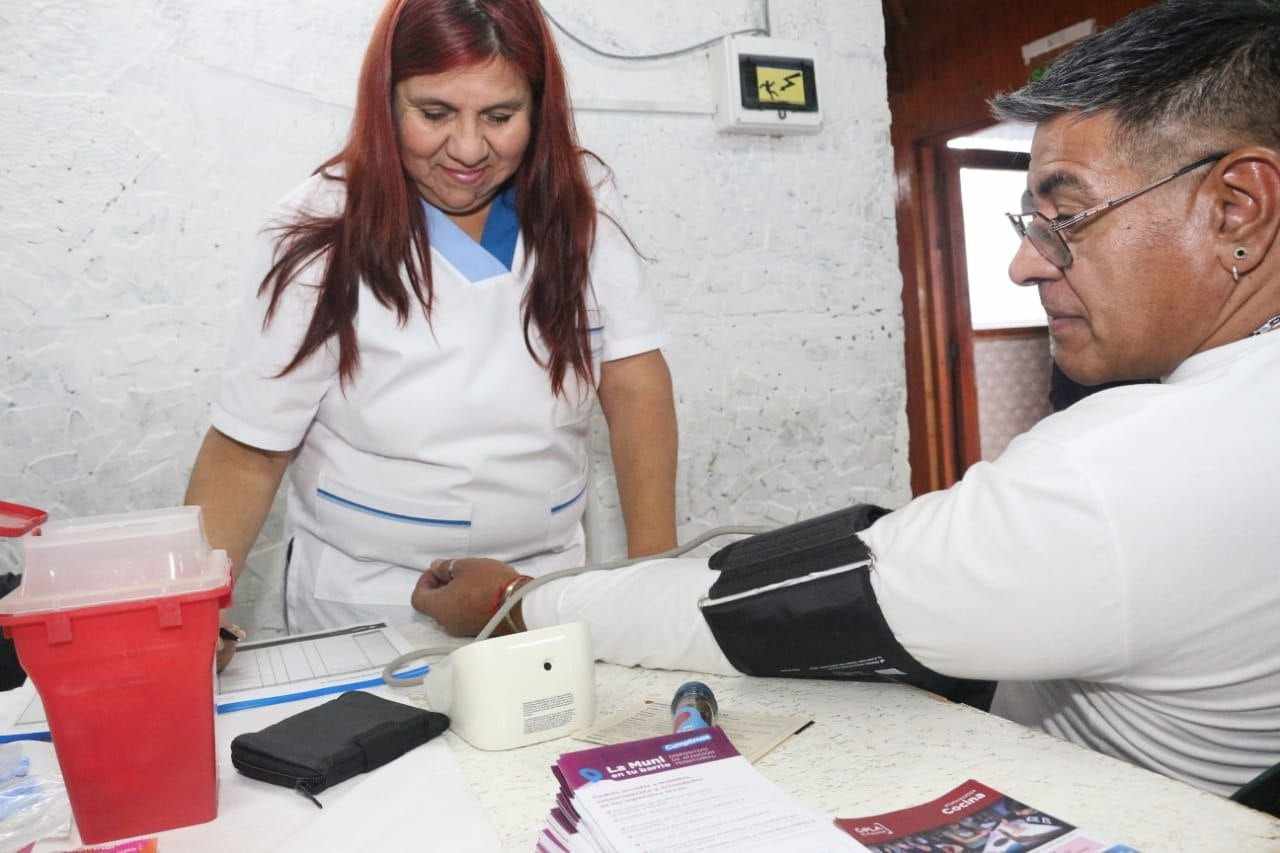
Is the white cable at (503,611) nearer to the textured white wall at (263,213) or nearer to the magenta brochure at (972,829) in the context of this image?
the magenta brochure at (972,829)

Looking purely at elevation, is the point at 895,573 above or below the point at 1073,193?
below

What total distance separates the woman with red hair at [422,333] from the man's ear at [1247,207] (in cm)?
79

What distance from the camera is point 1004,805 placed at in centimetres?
59

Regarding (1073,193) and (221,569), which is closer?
(221,569)

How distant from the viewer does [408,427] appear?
1.24 metres

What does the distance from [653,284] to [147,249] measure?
0.86m

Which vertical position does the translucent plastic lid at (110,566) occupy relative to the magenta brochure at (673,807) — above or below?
above

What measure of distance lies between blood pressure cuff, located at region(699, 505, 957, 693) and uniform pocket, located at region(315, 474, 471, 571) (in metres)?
0.53

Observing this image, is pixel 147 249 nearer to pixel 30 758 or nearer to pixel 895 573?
pixel 30 758

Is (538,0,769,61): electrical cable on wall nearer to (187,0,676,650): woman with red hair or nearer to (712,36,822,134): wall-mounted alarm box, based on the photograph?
(712,36,822,134): wall-mounted alarm box

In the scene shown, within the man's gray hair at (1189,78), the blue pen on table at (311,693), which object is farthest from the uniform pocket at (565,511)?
the man's gray hair at (1189,78)

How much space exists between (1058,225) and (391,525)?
88 centimetres

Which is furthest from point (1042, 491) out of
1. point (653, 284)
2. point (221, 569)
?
point (653, 284)

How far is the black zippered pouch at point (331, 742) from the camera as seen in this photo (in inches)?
26.3
